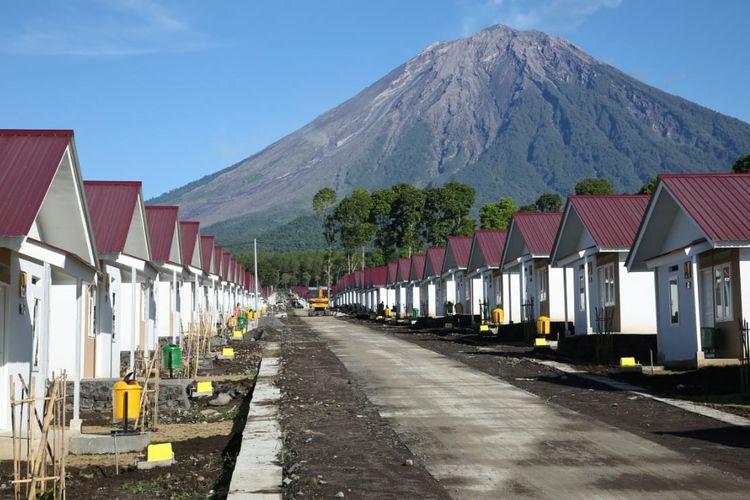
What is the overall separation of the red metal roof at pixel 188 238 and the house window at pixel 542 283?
46.8 feet

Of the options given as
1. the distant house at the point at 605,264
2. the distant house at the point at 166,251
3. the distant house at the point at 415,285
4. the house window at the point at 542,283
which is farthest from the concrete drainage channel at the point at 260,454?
the distant house at the point at 415,285

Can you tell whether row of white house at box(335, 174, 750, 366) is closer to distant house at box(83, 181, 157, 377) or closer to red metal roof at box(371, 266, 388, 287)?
distant house at box(83, 181, 157, 377)

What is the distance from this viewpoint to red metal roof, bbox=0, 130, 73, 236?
486 inches

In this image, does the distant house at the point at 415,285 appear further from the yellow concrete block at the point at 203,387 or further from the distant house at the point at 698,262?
the yellow concrete block at the point at 203,387

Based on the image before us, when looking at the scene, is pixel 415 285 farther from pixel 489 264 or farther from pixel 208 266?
pixel 208 266

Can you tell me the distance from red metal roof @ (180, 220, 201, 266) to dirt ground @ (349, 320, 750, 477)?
1636 centimetres

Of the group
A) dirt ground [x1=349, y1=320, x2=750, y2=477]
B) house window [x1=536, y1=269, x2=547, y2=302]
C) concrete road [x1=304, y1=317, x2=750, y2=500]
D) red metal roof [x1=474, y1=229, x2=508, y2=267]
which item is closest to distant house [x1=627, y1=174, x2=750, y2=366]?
dirt ground [x1=349, y1=320, x2=750, y2=477]

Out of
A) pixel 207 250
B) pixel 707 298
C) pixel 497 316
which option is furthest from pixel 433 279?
pixel 707 298

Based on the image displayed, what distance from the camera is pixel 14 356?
14016mm

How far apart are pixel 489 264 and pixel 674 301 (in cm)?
2424

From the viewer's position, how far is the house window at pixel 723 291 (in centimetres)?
2244

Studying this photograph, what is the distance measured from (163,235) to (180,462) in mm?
21235

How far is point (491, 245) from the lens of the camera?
5069 cm

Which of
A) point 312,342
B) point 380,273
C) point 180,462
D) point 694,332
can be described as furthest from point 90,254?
point 380,273
